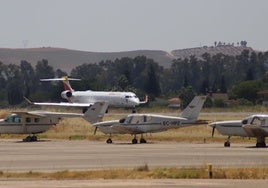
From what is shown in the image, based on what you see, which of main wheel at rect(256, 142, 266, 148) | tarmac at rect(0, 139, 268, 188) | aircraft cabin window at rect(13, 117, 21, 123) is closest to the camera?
tarmac at rect(0, 139, 268, 188)

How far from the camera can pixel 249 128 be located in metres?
41.8

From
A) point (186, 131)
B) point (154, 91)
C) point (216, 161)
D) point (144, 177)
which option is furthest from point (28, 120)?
point (154, 91)

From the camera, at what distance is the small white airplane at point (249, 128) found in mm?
41344

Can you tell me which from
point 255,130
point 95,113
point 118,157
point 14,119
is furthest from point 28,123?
point 118,157

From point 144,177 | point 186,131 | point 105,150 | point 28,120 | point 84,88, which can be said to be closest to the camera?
point 144,177

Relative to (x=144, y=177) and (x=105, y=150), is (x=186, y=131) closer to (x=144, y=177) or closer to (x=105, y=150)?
(x=105, y=150)

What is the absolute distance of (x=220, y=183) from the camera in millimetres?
22969

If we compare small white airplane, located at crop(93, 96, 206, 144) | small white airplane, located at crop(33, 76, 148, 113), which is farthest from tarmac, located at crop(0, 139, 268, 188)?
small white airplane, located at crop(33, 76, 148, 113)

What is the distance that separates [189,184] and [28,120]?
96.9 feet

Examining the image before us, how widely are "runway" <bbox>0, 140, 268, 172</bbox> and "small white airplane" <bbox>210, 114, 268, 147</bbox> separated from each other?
7.06 feet

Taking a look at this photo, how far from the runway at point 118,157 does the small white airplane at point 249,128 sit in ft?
7.06

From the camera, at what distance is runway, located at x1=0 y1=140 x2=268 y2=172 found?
29.7 meters

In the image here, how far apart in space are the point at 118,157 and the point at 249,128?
1002 cm

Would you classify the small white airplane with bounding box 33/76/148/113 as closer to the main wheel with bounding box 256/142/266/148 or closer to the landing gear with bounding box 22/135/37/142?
A: the landing gear with bounding box 22/135/37/142
